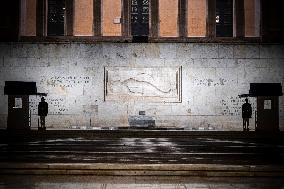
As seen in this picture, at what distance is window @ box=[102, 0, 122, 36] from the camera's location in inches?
655

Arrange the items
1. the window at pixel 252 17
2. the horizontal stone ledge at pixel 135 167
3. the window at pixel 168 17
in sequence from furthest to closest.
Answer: the window at pixel 168 17 → the window at pixel 252 17 → the horizontal stone ledge at pixel 135 167

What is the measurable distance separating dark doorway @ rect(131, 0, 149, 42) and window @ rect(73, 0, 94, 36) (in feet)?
5.91

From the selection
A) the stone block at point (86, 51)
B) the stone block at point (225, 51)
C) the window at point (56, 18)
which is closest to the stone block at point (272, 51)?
the stone block at point (225, 51)

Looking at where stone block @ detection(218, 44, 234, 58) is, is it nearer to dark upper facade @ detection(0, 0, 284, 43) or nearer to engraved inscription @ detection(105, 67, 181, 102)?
dark upper facade @ detection(0, 0, 284, 43)

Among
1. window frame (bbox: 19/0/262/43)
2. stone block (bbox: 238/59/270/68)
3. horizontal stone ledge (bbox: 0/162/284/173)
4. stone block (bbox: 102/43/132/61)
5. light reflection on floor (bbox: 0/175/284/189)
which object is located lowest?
light reflection on floor (bbox: 0/175/284/189)

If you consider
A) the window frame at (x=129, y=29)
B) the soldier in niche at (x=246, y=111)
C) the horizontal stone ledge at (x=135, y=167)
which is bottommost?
the horizontal stone ledge at (x=135, y=167)

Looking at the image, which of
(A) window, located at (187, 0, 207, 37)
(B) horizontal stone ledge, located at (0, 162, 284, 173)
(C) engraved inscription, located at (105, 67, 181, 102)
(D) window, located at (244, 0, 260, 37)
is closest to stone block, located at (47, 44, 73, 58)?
(C) engraved inscription, located at (105, 67, 181, 102)

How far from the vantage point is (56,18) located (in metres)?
17.0

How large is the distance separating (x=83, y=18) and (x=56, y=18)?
1.24m

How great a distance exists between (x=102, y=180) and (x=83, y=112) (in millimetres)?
11128

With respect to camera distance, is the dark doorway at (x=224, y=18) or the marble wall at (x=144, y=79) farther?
the dark doorway at (x=224, y=18)

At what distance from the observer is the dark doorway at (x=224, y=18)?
664 inches

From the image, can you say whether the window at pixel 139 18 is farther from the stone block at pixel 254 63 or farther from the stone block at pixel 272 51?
the stone block at pixel 272 51

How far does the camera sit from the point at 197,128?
1579cm
